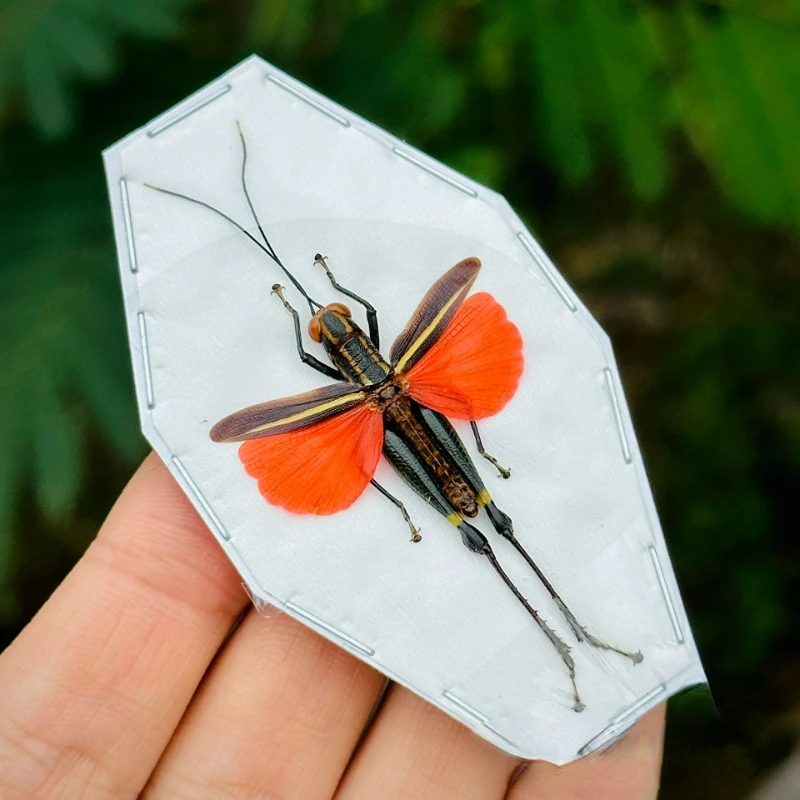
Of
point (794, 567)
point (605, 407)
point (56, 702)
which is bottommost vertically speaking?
point (56, 702)

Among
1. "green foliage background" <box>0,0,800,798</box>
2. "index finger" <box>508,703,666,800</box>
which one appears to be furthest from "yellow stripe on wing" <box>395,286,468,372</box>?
"index finger" <box>508,703,666,800</box>

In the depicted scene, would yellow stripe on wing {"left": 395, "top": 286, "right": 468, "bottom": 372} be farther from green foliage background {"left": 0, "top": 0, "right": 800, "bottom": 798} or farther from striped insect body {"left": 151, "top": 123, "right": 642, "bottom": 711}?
green foliage background {"left": 0, "top": 0, "right": 800, "bottom": 798}

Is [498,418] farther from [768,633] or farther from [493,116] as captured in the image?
[768,633]

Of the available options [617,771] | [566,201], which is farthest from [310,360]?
[566,201]

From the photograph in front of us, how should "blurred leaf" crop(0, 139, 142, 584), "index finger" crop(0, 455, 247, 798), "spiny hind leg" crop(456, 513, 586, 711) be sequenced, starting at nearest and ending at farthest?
1. "spiny hind leg" crop(456, 513, 586, 711)
2. "index finger" crop(0, 455, 247, 798)
3. "blurred leaf" crop(0, 139, 142, 584)

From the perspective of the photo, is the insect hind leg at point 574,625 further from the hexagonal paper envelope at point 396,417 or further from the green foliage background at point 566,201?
the green foliage background at point 566,201

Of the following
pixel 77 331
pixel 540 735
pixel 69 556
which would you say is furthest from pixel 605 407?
pixel 69 556

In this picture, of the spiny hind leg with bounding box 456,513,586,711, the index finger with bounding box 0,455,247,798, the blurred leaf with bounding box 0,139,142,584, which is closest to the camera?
the spiny hind leg with bounding box 456,513,586,711

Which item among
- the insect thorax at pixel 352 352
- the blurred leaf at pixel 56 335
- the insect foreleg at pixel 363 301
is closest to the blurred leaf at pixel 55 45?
the blurred leaf at pixel 56 335
